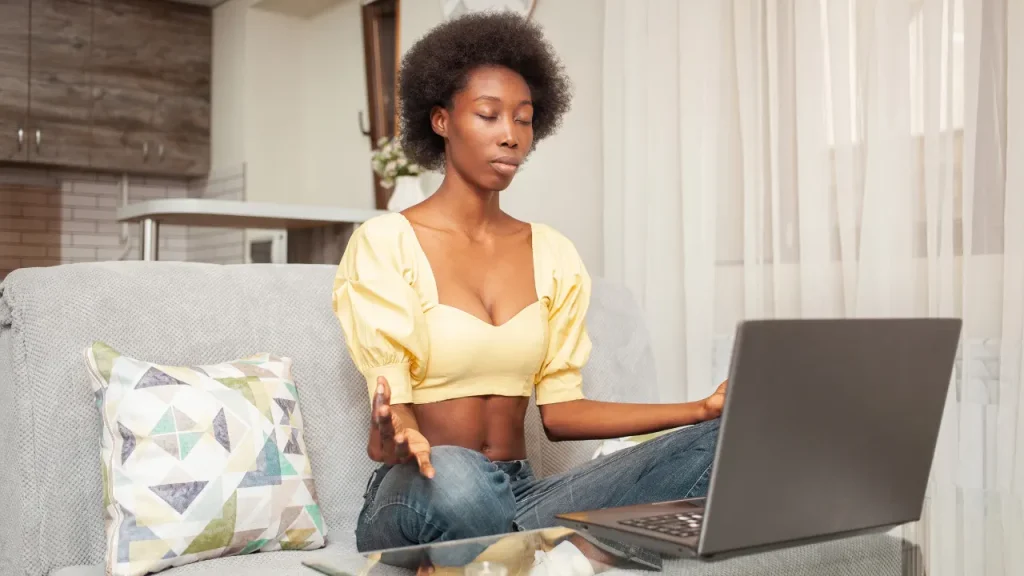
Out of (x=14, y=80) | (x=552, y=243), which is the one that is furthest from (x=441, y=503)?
(x=14, y=80)

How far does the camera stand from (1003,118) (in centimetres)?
214

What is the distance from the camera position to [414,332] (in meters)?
1.54

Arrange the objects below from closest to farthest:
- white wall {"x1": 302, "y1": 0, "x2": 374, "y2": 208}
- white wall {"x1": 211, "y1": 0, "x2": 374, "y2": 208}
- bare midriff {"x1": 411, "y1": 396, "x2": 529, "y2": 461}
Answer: bare midriff {"x1": 411, "y1": 396, "x2": 529, "y2": 461}, white wall {"x1": 302, "y1": 0, "x2": 374, "y2": 208}, white wall {"x1": 211, "y1": 0, "x2": 374, "y2": 208}

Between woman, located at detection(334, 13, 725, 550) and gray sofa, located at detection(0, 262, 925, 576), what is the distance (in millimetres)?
230

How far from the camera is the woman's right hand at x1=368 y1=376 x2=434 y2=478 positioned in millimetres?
1073

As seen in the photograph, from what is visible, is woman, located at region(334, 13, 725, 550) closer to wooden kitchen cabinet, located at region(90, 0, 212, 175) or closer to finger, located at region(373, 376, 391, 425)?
finger, located at region(373, 376, 391, 425)

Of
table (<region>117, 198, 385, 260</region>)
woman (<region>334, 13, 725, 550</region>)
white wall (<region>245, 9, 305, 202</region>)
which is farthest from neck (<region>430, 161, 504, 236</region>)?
white wall (<region>245, 9, 305, 202</region>)

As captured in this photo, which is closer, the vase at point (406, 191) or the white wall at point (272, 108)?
the vase at point (406, 191)

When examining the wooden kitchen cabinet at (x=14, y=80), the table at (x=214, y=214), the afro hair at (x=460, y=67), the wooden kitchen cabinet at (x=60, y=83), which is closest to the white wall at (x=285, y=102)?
the wooden kitchen cabinet at (x=60, y=83)

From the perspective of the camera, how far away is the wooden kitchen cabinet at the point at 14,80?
510 cm

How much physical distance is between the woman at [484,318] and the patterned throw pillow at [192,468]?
17cm

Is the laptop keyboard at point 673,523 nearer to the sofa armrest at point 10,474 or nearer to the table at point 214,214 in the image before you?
the sofa armrest at point 10,474

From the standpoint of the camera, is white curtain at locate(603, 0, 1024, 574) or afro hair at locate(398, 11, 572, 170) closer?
afro hair at locate(398, 11, 572, 170)

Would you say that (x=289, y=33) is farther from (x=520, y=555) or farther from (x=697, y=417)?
(x=520, y=555)
